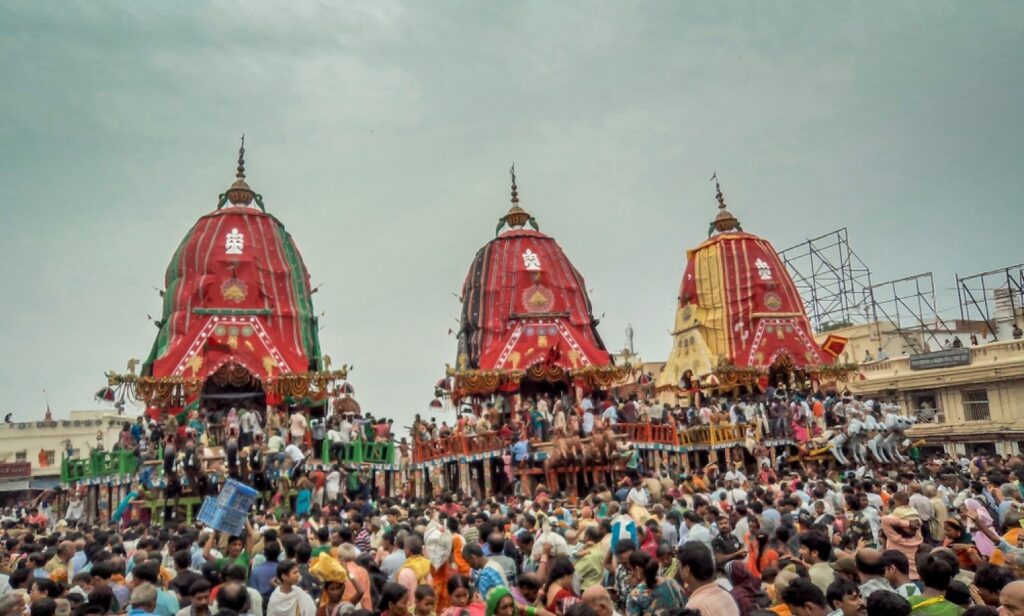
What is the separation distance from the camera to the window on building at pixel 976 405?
31.6 m

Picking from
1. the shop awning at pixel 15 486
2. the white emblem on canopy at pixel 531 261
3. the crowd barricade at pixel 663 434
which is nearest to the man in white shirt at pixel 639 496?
the crowd barricade at pixel 663 434

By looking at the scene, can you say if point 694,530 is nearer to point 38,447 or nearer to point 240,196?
point 240,196

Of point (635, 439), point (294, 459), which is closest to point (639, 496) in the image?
point (294, 459)

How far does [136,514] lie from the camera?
1980 centimetres

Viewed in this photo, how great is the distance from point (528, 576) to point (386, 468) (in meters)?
17.9

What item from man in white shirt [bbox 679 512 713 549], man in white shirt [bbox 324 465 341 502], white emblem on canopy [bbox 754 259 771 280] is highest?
white emblem on canopy [bbox 754 259 771 280]

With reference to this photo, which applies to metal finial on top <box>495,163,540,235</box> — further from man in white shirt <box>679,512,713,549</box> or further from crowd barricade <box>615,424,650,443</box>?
man in white shirt <box>679,512,713,549</box>

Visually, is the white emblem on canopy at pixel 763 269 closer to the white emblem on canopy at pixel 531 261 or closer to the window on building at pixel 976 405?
the window on building at pixel 976 405

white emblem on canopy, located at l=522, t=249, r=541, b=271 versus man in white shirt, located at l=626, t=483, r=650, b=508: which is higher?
white emblem on canopy, located at l=522, t=249, r=541, b=271

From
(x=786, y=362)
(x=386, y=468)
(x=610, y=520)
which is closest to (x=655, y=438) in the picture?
(x=386, y=468)

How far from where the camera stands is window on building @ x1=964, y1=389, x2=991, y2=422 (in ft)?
104

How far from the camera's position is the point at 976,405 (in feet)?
105

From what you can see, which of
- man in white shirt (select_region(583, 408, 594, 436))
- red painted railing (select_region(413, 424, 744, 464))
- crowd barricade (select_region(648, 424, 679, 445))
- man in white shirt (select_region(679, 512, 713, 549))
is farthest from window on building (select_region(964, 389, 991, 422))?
man in white shirt (select_region(679, 512, 713, 549))

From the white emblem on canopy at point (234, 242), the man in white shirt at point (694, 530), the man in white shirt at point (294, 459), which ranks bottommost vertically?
the man in white shirt at point (694, 530)
